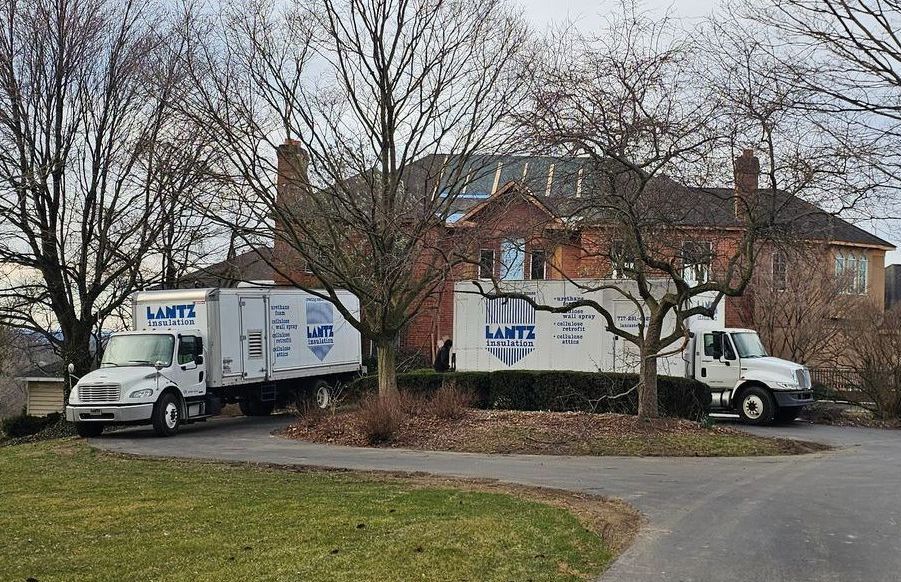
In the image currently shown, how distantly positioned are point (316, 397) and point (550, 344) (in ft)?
23.7

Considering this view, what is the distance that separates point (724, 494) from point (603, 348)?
39.8ft

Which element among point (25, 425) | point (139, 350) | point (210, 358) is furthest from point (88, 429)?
point (25, 425)

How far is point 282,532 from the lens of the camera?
8.84m

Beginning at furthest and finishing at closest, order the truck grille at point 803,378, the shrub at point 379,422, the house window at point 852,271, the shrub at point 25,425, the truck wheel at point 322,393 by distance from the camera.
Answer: the house window at point 852,271 < the truck wheel at point 322,393 < the shrub at point 25,425 < the truck grille at point 803,378 < the shrub at point 379,422

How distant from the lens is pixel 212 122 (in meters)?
19.8

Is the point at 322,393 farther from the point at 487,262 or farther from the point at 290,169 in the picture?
the point at 487,262

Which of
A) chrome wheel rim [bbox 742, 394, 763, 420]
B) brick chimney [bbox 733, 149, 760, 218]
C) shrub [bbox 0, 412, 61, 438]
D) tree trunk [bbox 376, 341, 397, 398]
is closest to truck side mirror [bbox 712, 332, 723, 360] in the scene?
chrome wheel rim [bbox 742, 394, 763, 420]

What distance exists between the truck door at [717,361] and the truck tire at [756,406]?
0.46 meters

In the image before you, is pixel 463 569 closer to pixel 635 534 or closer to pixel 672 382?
pixel 635 534

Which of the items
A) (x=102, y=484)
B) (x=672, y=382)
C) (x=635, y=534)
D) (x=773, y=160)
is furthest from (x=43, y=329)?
(x=635, y=534)

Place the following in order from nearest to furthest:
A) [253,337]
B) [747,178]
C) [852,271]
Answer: [747,178] < [253,337] < [852,271]

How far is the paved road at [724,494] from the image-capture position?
812cm

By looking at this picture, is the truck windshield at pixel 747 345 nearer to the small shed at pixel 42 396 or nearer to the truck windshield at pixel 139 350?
the truck windshield at pixel 139 350

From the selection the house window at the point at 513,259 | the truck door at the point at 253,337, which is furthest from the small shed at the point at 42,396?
the house window at the point at 513,259
